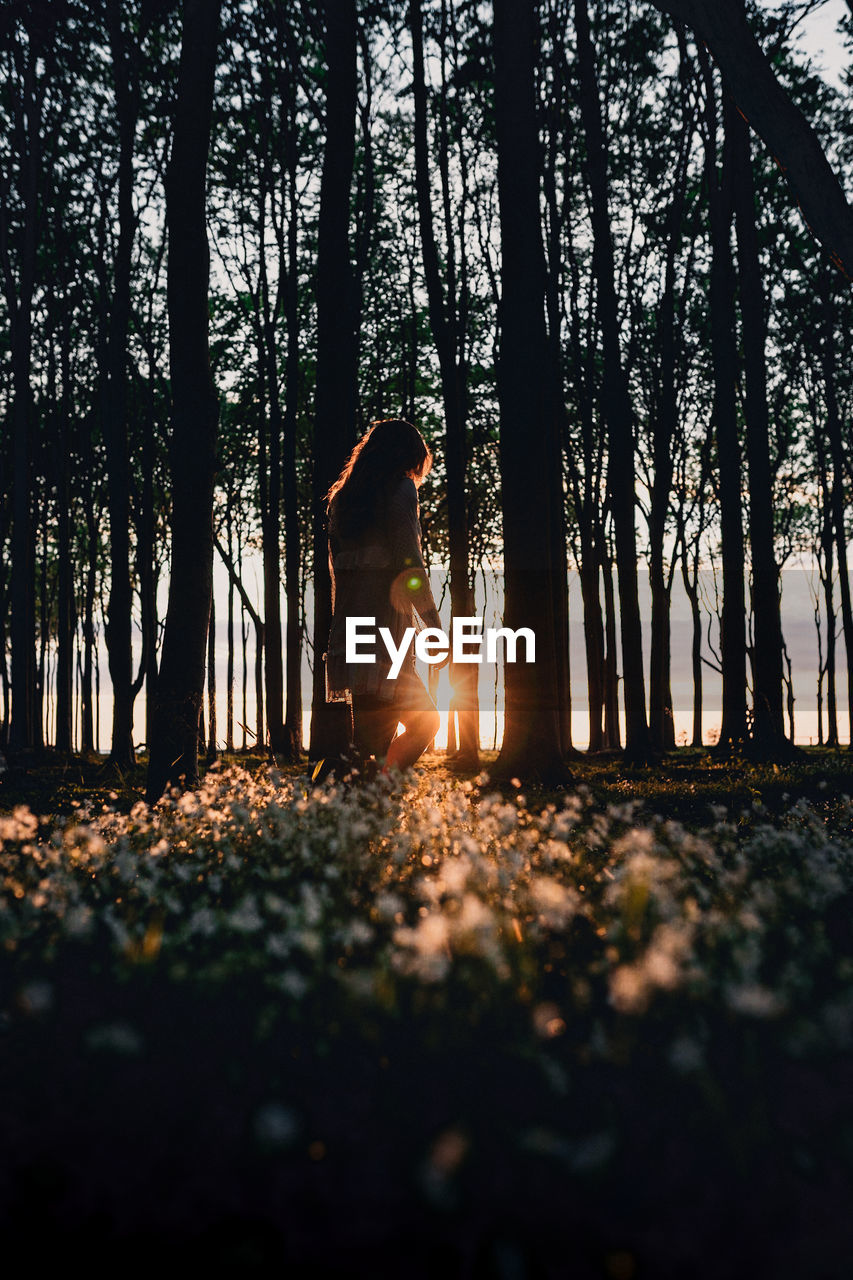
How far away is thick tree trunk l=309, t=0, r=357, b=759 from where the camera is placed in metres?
10.9

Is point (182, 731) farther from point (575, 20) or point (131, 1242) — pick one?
point (575, 20)

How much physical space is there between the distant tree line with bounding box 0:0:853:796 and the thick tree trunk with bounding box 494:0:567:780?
42 mm

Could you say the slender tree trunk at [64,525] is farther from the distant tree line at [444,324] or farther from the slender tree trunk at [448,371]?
the slender tree trunk at [448,371]

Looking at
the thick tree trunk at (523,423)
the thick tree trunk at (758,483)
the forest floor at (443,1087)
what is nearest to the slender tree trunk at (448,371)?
the thick tree trunk at (758,483)

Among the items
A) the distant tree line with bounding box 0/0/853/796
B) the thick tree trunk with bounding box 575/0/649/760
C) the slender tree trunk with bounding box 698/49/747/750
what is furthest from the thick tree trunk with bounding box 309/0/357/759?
the slender tree trunk with bounding box 698/49/747/750

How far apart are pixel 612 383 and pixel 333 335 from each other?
22.3 ft

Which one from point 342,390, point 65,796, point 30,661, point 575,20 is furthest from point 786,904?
point 30,661

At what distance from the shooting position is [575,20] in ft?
55.5

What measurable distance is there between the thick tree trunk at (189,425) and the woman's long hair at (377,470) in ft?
9.57

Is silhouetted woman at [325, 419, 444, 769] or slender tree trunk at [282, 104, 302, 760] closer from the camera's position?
silhouetted woman at [325, 419, 444, 769]

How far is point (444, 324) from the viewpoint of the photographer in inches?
719

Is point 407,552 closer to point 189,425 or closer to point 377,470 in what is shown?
point 377,470

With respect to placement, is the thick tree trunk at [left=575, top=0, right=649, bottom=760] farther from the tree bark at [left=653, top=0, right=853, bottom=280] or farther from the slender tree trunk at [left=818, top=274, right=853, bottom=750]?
the slender tree trunk at [left=818, top=274, right=853, bottom=750]

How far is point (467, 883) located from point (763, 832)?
88.1 inches
